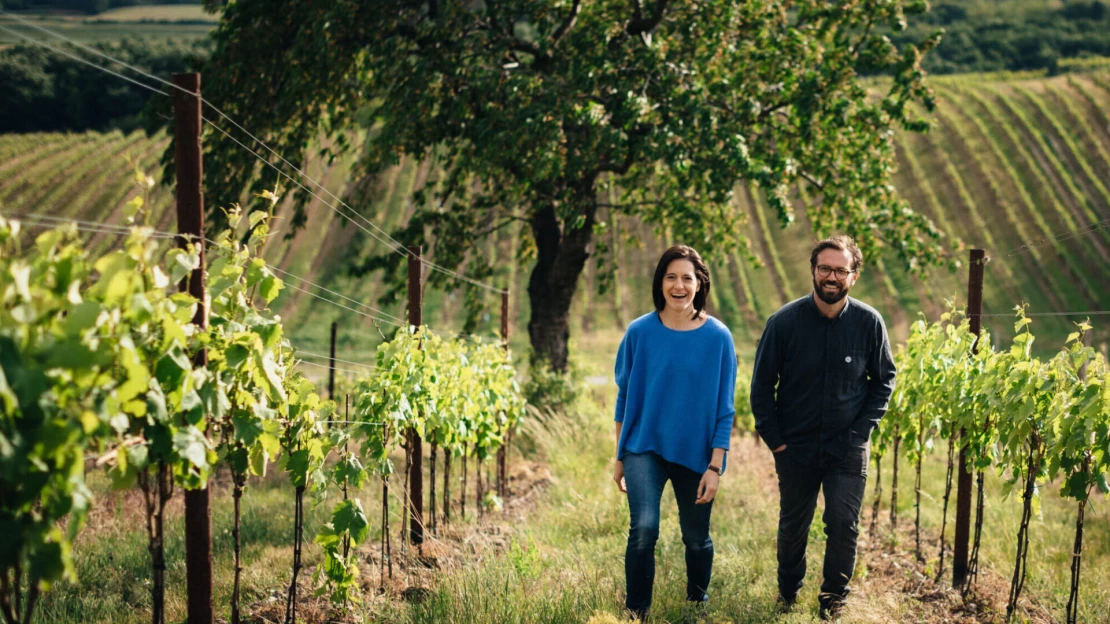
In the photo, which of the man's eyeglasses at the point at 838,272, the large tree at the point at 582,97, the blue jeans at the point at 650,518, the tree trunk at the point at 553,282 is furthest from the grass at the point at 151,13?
the tree trunk at the point at 553,282

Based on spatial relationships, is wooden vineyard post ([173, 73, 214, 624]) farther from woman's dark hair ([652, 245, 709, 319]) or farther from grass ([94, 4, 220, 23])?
grass ([94, 4, 220, 23])

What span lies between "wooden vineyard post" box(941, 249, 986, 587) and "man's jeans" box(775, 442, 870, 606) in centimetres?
122

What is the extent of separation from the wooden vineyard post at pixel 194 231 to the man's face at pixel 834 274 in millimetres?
2803

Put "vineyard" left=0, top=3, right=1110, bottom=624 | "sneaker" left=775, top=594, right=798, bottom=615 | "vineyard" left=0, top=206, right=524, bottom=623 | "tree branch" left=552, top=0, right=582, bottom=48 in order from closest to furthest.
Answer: "vineyard" left=0, top=206, right=524, bottom=623
"vineyard" left=0, top=3, right=1110, bottom=624
"sneaker" left=775, top=594, right=798, bottom=615
"tree branch" left=552, top=0, right=582, bottom=48

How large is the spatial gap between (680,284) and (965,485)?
106 inches

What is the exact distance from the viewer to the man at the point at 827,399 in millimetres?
4227

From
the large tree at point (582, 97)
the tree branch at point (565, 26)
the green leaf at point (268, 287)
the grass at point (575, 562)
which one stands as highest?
the tree branch at point (565, 26)

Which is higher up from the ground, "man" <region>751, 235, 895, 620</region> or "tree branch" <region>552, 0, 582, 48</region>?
"tree branch" <region>552, 0, 582, 48</region>

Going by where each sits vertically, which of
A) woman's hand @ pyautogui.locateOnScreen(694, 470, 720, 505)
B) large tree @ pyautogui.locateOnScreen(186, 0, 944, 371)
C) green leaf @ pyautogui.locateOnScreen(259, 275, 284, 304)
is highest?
large tree @ pyautogui.locateOnScreen(186, 0, 944, 371)

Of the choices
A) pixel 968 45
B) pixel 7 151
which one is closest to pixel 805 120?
pixel 7 151

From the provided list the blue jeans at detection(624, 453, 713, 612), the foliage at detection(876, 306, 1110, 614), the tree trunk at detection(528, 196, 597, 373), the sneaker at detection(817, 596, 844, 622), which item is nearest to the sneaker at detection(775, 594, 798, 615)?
the sneaker at detection(817, 596, 844, 622)

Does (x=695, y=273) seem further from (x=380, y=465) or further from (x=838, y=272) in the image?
(x=380, y=465)

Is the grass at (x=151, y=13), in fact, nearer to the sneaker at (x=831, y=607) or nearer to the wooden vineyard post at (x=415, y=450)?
the wooden vineyard post at (x=415, y=450)

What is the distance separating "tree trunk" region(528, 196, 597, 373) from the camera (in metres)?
10.9
